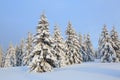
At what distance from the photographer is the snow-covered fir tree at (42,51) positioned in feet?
124

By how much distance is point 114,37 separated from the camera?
205 feet

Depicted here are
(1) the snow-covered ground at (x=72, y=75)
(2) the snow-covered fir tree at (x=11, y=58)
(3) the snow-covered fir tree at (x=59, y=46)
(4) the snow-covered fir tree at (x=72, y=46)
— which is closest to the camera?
(1) the snow-covered ground at (x=72, y=75)

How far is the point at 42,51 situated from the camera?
3853 centimetres

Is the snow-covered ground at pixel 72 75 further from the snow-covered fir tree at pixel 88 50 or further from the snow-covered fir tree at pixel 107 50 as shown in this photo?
the snow-covered fir tree at pixel 88 50

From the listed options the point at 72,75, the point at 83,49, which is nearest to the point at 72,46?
the point at 83,49

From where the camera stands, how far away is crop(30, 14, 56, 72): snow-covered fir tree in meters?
37.8

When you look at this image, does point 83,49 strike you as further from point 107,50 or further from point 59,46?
point 59,46

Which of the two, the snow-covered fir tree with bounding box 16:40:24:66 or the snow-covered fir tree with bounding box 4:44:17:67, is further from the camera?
the snow-covered fir tree with bounding box 4:44:17:67

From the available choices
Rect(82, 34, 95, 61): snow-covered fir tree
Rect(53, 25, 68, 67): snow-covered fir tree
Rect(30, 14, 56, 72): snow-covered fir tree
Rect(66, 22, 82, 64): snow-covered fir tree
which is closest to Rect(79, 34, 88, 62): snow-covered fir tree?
Rect(82, 34, 95, 61): snow-covered fir tree

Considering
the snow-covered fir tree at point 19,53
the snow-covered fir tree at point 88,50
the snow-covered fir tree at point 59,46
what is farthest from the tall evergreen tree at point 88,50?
the snow-covered fir tree at point 59,46

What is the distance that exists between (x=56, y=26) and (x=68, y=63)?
9.76 meters

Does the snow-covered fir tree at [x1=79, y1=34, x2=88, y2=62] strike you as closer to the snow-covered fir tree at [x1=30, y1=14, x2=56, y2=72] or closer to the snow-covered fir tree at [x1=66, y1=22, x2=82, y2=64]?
the snow-covered fir tree at [x1=66, y1=22, x2=82, y2=64]

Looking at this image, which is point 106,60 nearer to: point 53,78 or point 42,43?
point 42,43

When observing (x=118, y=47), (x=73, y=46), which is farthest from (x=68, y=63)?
(x=118, y=47)
